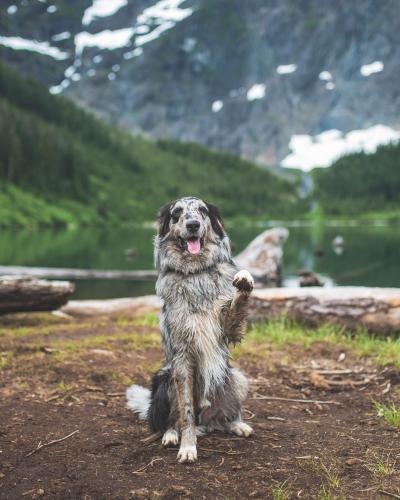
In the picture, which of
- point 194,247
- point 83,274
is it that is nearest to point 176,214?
point 194,247

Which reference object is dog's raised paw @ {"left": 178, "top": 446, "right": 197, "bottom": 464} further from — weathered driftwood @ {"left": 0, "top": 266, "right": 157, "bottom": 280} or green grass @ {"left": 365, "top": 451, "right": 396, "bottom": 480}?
weathered driftwood @ {"left": 0, "top": 266, "right": 157, "bottom": 280}

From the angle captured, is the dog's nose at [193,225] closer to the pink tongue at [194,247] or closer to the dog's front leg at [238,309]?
the pink tongue at [194,247]

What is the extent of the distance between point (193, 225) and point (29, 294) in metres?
8.80

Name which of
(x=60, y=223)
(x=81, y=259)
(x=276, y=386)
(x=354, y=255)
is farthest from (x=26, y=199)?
(x=276, y=386)

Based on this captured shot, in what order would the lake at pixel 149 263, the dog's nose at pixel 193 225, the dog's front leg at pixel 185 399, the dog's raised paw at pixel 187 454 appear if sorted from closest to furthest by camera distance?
1. the dog's raised paw at pixel 187 454
2. the dog's front leg at pixel 185 399
3. the dog's nose at pixel 193 225
4. the lake at pixel 149 263

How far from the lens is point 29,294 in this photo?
14117 millimetres

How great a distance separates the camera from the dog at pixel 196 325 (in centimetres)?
668

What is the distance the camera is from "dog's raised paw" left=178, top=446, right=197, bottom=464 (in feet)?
20.1

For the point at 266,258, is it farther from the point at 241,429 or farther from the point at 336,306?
the point at 241,429

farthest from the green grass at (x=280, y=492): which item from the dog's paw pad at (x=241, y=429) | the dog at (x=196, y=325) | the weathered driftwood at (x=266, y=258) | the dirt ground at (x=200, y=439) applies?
the weathered driftwood at (x=266, y=258)

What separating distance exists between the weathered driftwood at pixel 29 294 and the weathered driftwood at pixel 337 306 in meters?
5.05

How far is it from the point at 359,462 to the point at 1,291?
10304 mm

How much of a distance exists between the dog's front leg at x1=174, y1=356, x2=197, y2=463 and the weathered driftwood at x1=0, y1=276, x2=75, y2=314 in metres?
8.34

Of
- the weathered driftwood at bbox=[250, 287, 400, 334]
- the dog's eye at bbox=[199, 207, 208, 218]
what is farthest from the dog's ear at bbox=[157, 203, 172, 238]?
the weathered driftwood at bbox=[250, 287, 400, 334]
